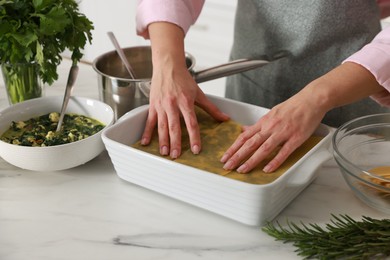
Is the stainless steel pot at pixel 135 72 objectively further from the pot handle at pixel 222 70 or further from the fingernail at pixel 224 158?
the fingernail at pixel 224 158

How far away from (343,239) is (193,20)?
2.16ft

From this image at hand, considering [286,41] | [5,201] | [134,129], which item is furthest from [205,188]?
[286,41]

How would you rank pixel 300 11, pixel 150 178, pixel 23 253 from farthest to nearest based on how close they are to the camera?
pixel 300 11 < pixel 150 178 < pixel 23 253

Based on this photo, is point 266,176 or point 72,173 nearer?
point 266,176

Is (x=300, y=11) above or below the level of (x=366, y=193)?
above

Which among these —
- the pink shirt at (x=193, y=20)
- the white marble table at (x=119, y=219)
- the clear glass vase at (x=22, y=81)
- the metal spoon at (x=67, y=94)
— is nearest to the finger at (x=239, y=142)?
the white marble table at (x=119, y=219)

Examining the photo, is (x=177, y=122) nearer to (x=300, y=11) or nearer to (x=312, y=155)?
(x=312, y=155)

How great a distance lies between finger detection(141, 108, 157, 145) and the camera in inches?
41.4

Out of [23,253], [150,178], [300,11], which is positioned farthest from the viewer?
[300,11]

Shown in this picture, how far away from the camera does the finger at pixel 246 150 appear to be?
954mm

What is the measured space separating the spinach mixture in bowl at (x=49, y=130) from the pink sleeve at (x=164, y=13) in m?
0.26

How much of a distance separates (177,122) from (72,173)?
0.22 m

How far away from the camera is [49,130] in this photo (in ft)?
3.64

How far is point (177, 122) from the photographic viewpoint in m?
1.05
